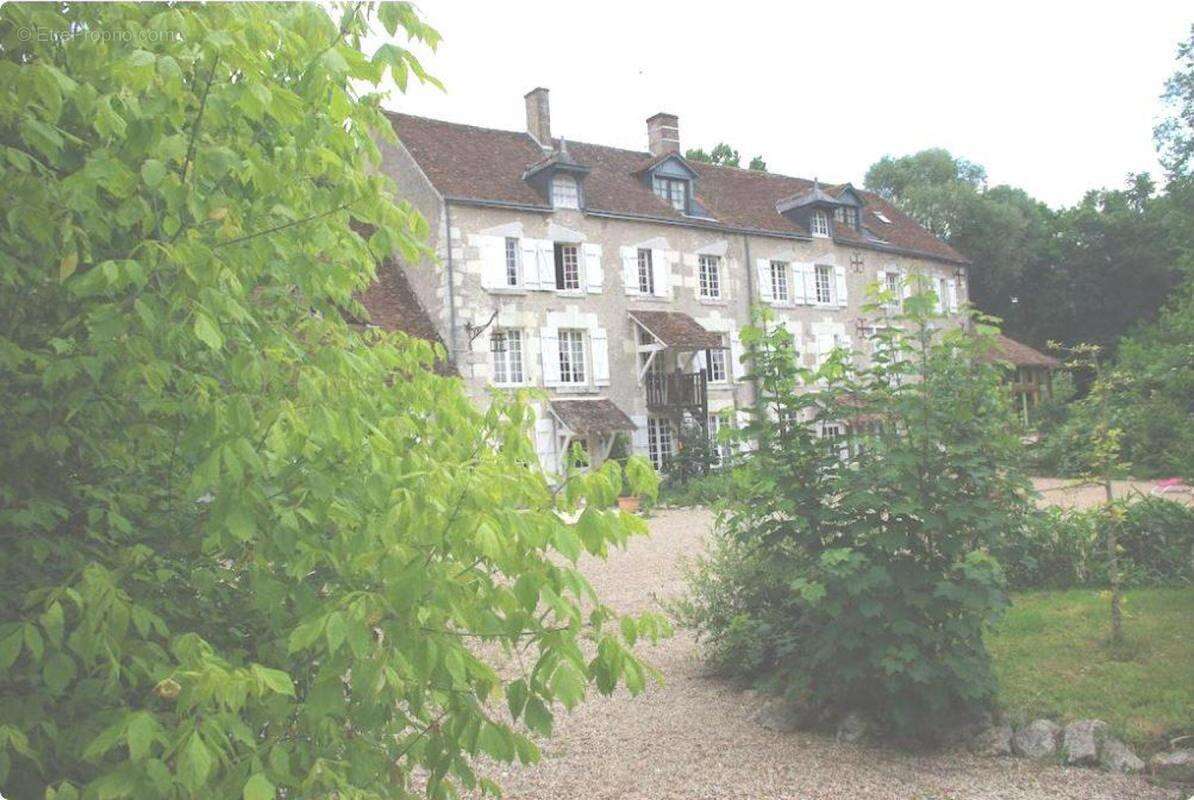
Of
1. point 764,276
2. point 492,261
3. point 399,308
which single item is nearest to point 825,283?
point 764,276

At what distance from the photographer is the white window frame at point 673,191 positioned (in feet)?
79.1

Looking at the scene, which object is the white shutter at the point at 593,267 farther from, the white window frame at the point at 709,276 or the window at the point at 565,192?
the white window frame at the point at 709,276

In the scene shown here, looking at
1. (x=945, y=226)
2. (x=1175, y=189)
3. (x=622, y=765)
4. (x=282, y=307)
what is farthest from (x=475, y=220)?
(x=945, y=226)

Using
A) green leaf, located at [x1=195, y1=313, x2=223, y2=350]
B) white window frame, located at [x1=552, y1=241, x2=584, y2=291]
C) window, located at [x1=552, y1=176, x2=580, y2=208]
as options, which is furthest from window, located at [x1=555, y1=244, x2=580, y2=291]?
green leaf, located at [x1=195, y1=313, x2=223, y2=350]

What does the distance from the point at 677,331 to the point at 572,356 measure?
264cm

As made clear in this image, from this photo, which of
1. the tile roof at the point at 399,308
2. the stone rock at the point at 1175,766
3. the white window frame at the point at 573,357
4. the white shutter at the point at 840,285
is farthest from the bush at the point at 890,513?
the white shutter at the point at 840,285

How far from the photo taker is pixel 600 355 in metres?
21.4

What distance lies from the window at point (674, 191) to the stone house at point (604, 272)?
4 cm

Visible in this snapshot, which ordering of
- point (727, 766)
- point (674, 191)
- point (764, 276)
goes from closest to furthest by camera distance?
1. point (727, 766)
2. point (674, 191)
3. point (764, 276)

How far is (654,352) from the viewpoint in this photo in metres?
21.9

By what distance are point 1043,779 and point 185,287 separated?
4.62 m

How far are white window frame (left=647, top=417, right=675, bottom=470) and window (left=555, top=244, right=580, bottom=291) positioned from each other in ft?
12.4

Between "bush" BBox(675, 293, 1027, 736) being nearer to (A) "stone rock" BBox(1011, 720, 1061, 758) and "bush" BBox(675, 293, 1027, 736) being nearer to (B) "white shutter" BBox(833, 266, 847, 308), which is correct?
(A) "stone rock" BBox(1011, 720, 1061, 758)

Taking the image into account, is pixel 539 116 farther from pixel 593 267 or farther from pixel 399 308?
pixel 399 308
